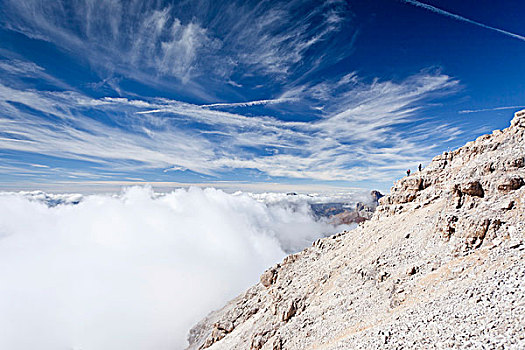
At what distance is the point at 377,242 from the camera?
5325cm

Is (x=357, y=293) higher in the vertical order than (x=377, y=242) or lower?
lower

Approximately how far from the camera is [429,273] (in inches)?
1315

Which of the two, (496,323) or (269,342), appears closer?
(496,323)

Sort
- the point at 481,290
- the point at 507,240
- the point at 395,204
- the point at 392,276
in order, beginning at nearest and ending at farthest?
the point at 481,290 < the point at 507,240 < the point at 392,276 < the point at 395,204

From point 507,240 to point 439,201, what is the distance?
23.9 meters

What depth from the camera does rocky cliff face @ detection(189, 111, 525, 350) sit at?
23.1 metres

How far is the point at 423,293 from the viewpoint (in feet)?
101

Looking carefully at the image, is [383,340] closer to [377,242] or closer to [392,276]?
[392,276]

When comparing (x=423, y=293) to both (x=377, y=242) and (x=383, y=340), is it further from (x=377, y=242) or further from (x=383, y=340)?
(x=377, y=242)

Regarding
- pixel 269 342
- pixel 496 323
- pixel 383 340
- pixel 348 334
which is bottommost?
pixel 269 342

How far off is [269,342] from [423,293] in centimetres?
3055

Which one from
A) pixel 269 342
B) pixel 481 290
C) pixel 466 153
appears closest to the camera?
pixel 481 290

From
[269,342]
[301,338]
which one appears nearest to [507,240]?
[301,338]

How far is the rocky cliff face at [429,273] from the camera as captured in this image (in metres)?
23.1
